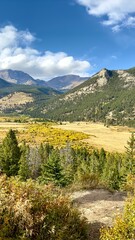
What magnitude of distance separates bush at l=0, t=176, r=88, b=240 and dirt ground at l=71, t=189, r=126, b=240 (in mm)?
1153

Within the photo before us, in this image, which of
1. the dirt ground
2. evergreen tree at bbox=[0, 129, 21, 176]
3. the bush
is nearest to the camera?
the bush

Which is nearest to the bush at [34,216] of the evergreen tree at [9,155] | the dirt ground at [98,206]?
the dirt ground at [98,206]

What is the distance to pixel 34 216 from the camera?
11414 mm

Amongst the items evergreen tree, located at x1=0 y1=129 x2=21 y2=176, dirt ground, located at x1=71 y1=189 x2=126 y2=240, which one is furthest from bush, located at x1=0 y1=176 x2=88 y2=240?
evergreen tree, located at x1=0 y1=129 x2=21 y2=176

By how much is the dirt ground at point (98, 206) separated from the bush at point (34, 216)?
3.78ft

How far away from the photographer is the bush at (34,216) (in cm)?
1108

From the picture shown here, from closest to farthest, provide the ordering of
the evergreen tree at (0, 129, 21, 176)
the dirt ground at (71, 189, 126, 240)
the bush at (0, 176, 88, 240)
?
the bush at (0, 176, 88, 240) < the dirt ground at (71, 189, 126, 240) < the evergreen tree at (0, 129, 21, 176)

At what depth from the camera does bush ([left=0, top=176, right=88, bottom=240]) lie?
36.3 ft

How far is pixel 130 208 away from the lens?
10297mm

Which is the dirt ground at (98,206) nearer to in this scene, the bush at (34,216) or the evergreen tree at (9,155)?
the bush at (34,216)

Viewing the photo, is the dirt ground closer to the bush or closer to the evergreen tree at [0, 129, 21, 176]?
the bush

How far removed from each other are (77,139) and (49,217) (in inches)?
5950

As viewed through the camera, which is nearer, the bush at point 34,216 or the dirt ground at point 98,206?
the bush at point 34,216

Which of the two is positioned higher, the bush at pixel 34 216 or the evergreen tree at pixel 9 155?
the bush at pixel 34 216
